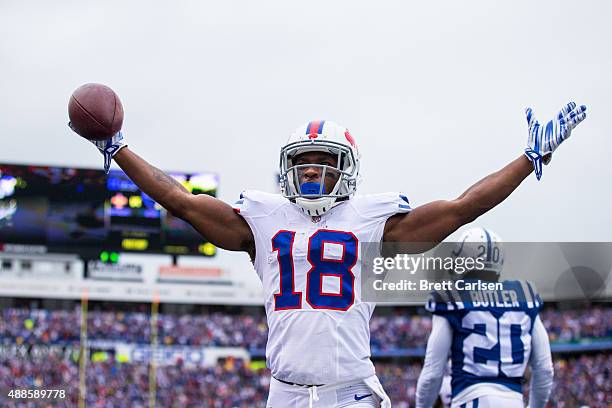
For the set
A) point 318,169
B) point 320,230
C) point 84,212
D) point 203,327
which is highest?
point 84,212

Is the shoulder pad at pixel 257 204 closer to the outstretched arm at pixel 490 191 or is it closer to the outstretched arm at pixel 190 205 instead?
the outstretched arm at pixel 190 205

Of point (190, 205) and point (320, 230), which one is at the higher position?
point (190, 205)

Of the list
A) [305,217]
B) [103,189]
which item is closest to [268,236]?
[305,217]

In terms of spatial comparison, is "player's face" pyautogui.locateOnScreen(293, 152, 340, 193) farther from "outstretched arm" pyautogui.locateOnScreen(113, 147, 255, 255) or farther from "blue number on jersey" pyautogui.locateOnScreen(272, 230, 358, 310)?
"outstretched arm" pyautogui.locateOnScreen(113, 147, 255, 255)

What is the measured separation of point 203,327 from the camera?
112 ft

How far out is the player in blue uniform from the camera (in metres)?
5.24

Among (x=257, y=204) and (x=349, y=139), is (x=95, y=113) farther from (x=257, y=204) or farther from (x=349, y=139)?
(x=349, y=139)

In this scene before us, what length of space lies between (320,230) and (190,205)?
0.61 metres

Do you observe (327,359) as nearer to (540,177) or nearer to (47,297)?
(540,177)

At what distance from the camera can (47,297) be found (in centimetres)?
3447

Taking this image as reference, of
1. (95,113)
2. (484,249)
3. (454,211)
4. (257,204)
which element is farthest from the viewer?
(484,249)

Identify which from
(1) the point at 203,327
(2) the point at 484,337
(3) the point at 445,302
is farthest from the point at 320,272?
(1) the point at 203,327

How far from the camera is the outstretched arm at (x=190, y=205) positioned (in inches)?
156

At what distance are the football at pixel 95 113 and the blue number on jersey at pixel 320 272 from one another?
3.10ft
